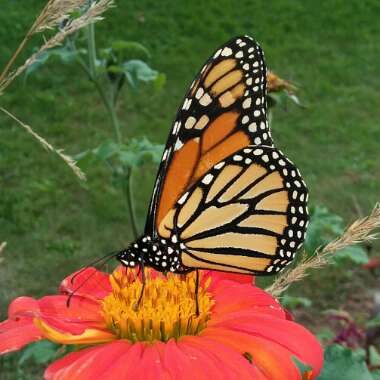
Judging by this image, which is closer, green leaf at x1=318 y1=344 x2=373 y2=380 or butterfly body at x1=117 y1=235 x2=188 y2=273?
green leaf at x1=318 y1=344 x2=373 y2=380

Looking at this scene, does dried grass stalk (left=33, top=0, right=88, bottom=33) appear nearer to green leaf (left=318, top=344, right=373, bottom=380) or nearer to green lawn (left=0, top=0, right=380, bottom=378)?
green leaf (left=318, top=344, right=373, bottom=380)

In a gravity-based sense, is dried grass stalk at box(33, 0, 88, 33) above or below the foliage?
above

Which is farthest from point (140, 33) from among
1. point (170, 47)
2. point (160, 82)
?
point (160, 82)

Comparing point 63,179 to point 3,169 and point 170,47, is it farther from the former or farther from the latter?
point 170,47

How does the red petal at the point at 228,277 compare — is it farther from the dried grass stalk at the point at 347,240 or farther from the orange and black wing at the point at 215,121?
the dried grass stalk at the point at 347,240

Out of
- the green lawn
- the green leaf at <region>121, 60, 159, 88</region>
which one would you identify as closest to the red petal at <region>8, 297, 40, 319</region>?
the green leaf at <region>121, 60, 159, 88</region>

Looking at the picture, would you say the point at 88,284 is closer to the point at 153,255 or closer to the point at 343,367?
the point at 153,255

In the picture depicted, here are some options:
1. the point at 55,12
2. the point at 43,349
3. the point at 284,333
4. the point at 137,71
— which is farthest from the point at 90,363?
the point at 137,71

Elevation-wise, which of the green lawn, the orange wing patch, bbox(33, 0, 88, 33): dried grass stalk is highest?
bbox(33, 0, 88, 33): dried grass stalk

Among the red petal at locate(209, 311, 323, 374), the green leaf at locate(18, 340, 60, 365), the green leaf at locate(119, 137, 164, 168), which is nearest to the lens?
the red petal at locate(209, 311, 323, 374)

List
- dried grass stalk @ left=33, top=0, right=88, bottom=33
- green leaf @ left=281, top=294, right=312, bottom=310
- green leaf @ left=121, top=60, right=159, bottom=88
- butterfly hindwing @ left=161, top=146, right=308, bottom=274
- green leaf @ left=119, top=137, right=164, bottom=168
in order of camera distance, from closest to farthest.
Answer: dried grass stalk @ left=33, top=0, right=88, bottom=33, butterfly hindwing @ left=161, top=146, right=308, bottom=274, green leaf @ left=281, top=294, right=312, bottom=310, green leaf @ left=119, top=137, right=164, bottom=168, green leaf @ left=121, top=60, right=159, bottom=88
